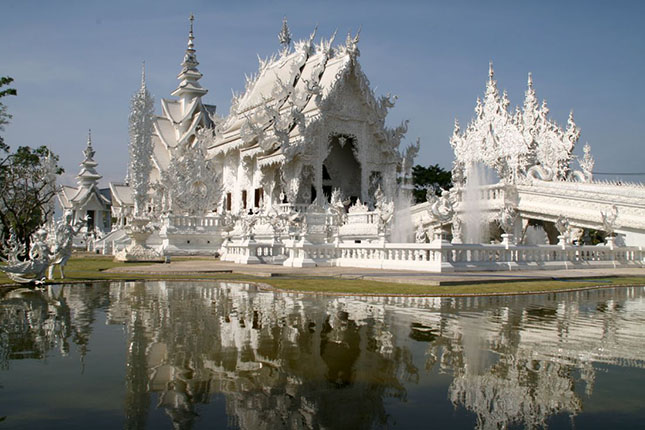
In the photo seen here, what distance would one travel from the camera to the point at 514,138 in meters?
36.6

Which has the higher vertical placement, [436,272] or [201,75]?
[201,75]

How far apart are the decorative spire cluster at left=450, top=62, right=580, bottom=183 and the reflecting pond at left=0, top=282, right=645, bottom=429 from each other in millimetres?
29407

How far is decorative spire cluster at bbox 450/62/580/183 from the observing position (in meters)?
36.3

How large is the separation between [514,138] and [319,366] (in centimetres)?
3458

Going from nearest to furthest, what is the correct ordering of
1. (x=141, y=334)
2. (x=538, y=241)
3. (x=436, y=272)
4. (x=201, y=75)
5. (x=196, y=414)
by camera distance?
(x=196, y=414) < (x=141, y=334) < (x=436, y=272) < (x=538, y=241) < (x=201, y=75)

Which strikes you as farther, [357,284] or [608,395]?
[357,284]

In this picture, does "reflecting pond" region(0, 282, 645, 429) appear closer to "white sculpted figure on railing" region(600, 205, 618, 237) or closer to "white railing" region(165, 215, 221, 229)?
"white sculpted figure on railing" region(600, 205, 618, 237)

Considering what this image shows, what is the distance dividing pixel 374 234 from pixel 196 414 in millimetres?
19549

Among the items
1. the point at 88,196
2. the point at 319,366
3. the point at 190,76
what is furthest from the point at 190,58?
the point at 319,366

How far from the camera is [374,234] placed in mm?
22984

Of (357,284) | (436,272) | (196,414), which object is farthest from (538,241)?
(196,414)

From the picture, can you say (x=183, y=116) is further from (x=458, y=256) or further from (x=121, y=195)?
(x=458, y=256)

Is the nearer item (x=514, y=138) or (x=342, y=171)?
(x=342, y=171)

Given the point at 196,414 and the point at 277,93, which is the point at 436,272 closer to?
the point at 196,414
